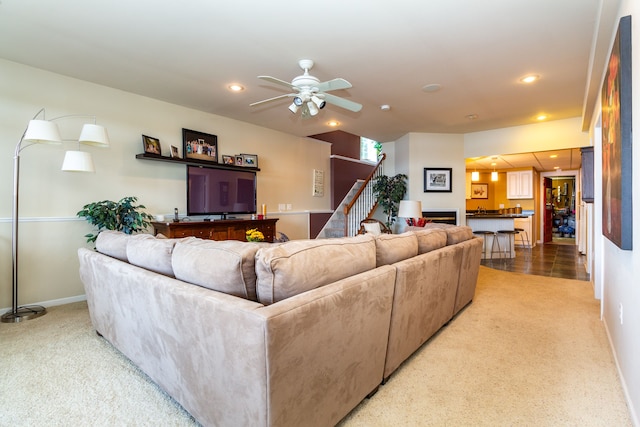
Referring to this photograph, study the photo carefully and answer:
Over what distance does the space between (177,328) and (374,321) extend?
3.25 feet

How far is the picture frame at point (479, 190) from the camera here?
29.4 ft

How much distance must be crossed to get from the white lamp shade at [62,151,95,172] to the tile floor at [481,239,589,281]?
5923mm

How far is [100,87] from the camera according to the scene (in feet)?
12.6

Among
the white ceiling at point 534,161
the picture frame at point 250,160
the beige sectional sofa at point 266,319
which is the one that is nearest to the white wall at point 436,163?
the white ceiling at point 534,161

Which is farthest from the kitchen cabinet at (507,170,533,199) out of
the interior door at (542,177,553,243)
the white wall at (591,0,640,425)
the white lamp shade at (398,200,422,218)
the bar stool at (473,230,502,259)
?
the white wall at (591,0,640,425)

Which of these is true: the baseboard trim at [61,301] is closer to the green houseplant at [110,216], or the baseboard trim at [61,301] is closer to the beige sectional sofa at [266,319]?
the green houseplant at [110,216]

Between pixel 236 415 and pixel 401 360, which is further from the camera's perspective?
pixel 401 360

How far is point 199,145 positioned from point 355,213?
137 inches

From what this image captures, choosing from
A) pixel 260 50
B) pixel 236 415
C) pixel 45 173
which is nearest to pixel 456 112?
pixel 260 50

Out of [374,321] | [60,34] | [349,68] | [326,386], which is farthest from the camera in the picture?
[349,68]

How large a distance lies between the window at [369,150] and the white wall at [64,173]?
507 centimetres

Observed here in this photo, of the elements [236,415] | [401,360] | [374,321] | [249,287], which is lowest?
[401,360]

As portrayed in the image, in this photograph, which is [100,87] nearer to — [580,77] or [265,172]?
[265,172]

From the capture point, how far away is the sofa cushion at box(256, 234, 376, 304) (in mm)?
1365
